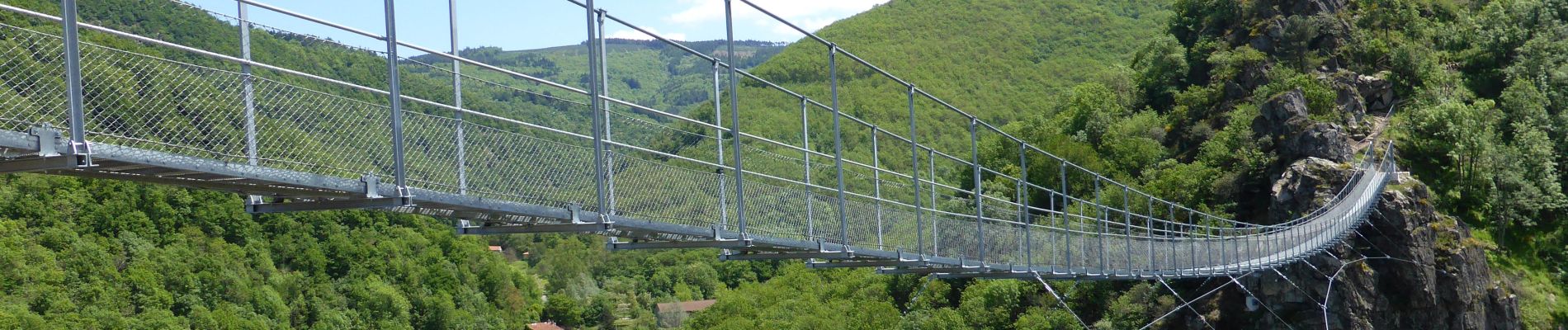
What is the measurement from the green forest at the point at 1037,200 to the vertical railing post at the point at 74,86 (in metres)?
13.0

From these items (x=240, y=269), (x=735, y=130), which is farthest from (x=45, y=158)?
(x=240, y=269)

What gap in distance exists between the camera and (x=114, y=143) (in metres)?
5.39

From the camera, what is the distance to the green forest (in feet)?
102

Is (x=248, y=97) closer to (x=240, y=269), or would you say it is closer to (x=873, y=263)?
(x=873, y=263)

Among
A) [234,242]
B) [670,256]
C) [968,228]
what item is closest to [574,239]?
[670,256]

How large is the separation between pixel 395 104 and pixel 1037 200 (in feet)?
105

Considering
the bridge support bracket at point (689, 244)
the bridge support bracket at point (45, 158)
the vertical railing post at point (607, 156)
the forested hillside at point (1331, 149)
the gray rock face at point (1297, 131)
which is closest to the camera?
the bridge support bracket at point (45, 158)

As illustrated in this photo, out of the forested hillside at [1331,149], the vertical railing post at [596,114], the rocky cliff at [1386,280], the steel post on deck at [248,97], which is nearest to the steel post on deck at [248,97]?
the steel post on deck at [248,97]

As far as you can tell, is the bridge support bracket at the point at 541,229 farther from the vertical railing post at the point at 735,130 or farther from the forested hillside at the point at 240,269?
the forested hillside at the point at 240,269

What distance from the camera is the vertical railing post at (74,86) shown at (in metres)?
5.11

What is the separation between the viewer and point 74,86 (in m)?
5.16

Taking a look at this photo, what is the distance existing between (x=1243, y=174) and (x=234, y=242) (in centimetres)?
3093

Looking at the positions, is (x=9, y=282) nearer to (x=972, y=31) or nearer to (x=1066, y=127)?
(x=1066, y=127)

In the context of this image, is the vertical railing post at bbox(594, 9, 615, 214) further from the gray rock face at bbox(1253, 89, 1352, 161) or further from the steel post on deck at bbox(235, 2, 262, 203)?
the gray rock face at bbox(1253, 89, 1352, 161)
